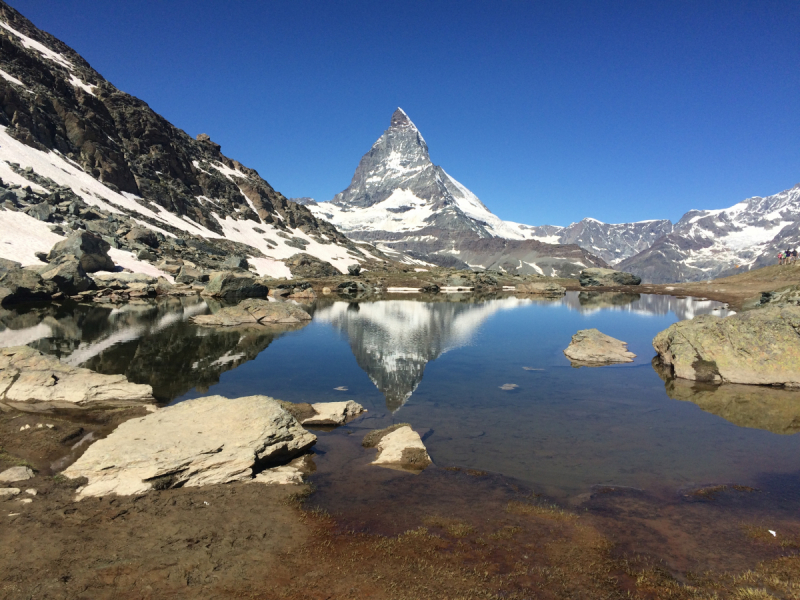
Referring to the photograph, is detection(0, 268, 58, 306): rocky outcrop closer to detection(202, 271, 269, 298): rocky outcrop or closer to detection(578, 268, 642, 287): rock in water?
detection(202, 271, 269, 298): rocky outcrop

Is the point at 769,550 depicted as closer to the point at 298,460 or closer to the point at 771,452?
the point at 771,452

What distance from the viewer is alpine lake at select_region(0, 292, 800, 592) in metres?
10.6

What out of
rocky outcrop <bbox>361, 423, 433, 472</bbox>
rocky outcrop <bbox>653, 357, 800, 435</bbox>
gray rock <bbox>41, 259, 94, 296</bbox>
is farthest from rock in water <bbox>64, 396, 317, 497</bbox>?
gray rock <bbox>41, 259, 94, 296</bbox>

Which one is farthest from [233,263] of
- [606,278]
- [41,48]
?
[606,278]

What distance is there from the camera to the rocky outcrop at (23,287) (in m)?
47.5

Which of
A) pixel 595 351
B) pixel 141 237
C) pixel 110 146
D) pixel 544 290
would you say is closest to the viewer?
pixel 595 351

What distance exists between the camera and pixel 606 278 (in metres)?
143

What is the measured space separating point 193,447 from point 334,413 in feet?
21.4

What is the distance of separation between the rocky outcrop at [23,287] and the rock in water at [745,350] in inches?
2372

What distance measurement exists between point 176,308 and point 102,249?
79.7ft

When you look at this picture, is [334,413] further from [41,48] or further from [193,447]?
[41,48]

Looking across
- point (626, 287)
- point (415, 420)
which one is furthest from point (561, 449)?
point (626, 287)

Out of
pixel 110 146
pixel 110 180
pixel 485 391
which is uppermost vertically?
pixel 110 146

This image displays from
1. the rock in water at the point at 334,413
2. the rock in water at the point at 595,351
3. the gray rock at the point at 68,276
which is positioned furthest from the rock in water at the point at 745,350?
the gray rock at the point at 68,276
